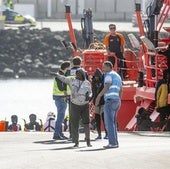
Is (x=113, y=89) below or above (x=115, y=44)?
above

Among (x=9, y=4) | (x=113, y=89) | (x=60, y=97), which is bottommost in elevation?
(x=9, y=4)

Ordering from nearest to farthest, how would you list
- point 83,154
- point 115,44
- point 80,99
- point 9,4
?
point 83,154 < point 80,99 < point 115,44 < point 9,4

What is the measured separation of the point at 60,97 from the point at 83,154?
10.5 ft

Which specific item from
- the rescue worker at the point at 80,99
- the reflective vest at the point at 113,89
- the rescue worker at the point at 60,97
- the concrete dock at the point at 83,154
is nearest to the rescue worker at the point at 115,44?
the concrete dock at the point at 83,154

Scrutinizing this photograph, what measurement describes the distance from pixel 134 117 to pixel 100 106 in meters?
5.05

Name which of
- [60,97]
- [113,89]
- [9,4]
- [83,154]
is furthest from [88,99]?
[9,4]

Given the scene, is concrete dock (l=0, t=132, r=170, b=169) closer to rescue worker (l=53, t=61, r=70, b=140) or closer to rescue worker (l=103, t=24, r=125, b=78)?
rescue worker (l=53, t=61, r=70, b=140)

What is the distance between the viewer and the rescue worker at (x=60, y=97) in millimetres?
18031

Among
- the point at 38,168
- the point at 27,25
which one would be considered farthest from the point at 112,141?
the point at 27,25

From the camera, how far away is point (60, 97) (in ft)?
59.9

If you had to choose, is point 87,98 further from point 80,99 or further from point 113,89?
point 113,89

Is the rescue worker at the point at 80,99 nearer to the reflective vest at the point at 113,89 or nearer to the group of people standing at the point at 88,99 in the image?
the group of people standing at the point at 88,99

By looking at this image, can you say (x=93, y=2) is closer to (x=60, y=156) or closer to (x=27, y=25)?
(x=27, y=25)

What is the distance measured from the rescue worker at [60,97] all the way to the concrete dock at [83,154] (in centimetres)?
23
